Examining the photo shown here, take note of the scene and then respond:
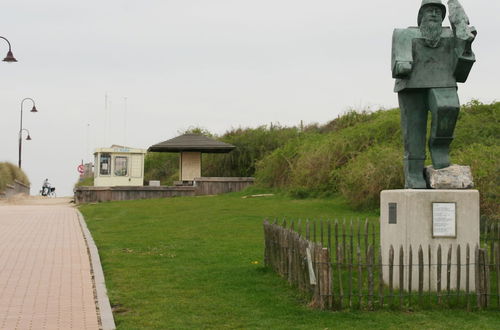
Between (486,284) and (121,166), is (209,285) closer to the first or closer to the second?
(486,284)

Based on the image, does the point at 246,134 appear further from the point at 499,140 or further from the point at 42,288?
the point at 42,288

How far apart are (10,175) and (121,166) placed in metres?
10.0

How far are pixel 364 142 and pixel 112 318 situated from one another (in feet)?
69.4

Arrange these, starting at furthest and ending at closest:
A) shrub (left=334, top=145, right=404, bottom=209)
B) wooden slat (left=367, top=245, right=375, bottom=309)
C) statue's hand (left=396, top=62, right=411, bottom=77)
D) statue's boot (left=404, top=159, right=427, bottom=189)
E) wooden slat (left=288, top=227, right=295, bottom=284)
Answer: shrub (left=334, top=145, right=404, bottom=209) < statue's boot (left=404, top=159, right=427, bottom=189) < wooden slat (left=288, top=227, right=295, bottom=284) < statue's hand (left=396, top=62, right=411, bottom=77) < wooden slat (left=367, top=245, right=375, bottom=309)

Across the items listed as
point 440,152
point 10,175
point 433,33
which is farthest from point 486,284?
point 10,175

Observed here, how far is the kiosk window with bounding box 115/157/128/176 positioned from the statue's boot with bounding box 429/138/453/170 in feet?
105

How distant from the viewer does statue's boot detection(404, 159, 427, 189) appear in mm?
10359

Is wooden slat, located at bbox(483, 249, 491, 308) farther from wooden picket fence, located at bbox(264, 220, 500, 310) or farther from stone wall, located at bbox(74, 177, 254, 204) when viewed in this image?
stone wall, located at bbox(74, 177, 254, 204)

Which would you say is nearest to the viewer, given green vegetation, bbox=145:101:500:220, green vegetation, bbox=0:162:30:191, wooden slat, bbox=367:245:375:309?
wooden slat, bbox=367:245:375:309

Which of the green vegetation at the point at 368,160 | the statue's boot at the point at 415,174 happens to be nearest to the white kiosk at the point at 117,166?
the green vegetation at the point at 368,160

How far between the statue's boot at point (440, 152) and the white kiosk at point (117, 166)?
31776 mm

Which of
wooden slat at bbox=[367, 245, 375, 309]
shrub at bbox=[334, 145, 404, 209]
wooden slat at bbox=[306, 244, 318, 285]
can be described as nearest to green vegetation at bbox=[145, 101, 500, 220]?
shrub at bbox=[334, 145, 404, 209]

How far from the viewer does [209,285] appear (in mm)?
10828

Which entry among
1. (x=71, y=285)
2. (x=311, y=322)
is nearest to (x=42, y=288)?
(x=71, y=285)
